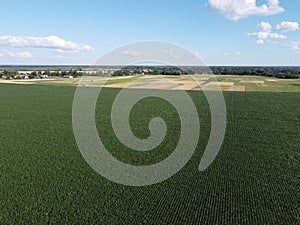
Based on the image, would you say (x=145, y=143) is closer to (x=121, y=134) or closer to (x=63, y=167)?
(x=121, y=134)

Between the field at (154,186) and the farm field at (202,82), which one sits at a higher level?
the field at (154,186)

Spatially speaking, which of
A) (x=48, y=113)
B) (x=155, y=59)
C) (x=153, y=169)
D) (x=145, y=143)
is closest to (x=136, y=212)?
(x=153, y=169)

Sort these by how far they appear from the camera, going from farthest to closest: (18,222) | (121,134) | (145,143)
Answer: (121,134)
(145,143)
(18,222)

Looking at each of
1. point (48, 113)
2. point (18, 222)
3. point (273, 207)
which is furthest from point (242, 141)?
point (48, 113)

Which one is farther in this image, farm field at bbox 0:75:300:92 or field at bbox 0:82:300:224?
farm field at bbox 0:75:300:92

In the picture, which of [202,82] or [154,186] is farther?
[202,82]

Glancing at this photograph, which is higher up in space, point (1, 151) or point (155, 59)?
point (155, 59)

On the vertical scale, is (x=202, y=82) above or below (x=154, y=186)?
below

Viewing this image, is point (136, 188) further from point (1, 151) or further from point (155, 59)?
point (1, 151)

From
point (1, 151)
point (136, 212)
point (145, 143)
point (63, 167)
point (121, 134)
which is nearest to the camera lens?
point (136, 212)

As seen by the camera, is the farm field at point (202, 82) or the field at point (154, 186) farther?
the farm field at point (202, 82)

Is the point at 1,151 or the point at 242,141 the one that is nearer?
the point at 1,151
